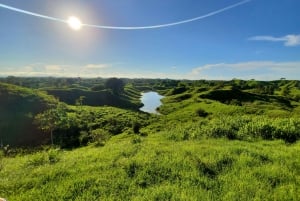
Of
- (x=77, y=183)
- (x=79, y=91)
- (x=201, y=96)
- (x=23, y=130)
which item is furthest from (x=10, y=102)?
(x=77, y=183)

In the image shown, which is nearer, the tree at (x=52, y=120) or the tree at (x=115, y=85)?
the tree at (x=52, y=120)

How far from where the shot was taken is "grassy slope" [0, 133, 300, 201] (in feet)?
32.2

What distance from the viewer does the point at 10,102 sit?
73.2 meters

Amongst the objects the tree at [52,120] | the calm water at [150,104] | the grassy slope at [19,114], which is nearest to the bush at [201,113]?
the calm water at [150,104]

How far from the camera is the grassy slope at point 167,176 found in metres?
9.81

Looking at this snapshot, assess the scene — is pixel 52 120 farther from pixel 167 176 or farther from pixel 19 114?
pixel 167 176

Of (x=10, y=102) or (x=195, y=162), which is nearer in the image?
(x=195, y=162)

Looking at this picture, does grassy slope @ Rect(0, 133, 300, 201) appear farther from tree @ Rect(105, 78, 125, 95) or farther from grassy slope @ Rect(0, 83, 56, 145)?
tree @ Rect(105, 78, 125, 95)

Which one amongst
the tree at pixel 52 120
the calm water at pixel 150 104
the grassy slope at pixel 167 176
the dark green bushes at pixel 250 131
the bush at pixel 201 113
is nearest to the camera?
the grassy slope at pixel 167 176

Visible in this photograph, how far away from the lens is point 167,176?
37.6 feet

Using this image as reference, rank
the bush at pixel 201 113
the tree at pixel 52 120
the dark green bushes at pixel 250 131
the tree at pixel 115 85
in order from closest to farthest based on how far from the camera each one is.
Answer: the dark green bushes at pixel 250 131 < the tree at pixel 52 120 < the bush at pixel 201 113 < the tree at pixel 115 85

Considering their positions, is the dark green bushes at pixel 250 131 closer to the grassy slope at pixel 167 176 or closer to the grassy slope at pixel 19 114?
the grassy slope at pixel 167 176

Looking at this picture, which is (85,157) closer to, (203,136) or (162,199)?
(162,199)

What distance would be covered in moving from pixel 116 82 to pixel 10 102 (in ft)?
224
